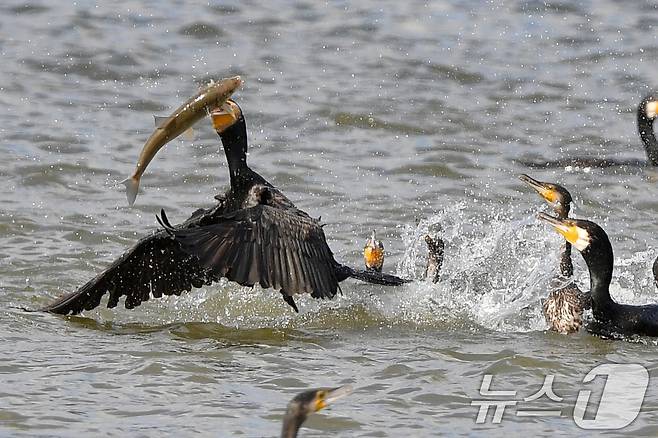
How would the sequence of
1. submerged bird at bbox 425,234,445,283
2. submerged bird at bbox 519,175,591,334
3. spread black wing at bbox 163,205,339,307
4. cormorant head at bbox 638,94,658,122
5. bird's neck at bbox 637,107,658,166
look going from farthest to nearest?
cormorant head at bbox 638,94,658,122, bird's neck at bbox 637,107,658,166, submerged bird at bbox 425,234,445,283, submerged bird at bbox 519,175,591,334, spread black wing at bbox 163,205,339,307

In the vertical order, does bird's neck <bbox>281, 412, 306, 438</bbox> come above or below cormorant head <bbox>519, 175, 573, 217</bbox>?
below

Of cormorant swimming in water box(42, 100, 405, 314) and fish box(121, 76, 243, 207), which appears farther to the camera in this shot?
fish box(121, 76, 243, 207)

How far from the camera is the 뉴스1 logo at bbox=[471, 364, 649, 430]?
682 cm

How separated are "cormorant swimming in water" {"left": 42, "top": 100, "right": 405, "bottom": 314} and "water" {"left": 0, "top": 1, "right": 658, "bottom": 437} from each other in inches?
9.8

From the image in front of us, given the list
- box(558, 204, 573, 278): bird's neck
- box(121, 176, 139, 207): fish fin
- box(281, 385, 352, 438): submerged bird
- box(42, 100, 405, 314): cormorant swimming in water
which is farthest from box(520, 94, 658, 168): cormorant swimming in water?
box(281, 385, 352, 438): submerged bird

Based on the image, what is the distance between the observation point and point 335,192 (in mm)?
11664

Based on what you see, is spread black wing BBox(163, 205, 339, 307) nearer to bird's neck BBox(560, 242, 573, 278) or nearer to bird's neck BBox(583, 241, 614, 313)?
bird's neck BBox(583, 241, 614, 313)

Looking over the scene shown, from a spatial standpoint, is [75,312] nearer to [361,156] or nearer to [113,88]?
[361,156]

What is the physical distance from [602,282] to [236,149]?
224 cm

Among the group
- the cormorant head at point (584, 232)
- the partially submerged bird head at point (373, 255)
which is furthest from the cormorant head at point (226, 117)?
the cormorant head at point (584, 232)

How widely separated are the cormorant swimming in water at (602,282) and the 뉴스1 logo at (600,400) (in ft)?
1.76

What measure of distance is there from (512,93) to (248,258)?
7.22 m

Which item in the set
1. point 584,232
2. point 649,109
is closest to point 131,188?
point 584,232

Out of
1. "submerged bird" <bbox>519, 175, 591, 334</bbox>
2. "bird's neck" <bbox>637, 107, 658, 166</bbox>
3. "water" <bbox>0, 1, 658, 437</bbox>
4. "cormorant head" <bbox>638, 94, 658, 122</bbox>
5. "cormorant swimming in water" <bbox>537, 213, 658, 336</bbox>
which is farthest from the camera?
"cormorant head" <bbox>638, 94, 658, 122</bbox>
